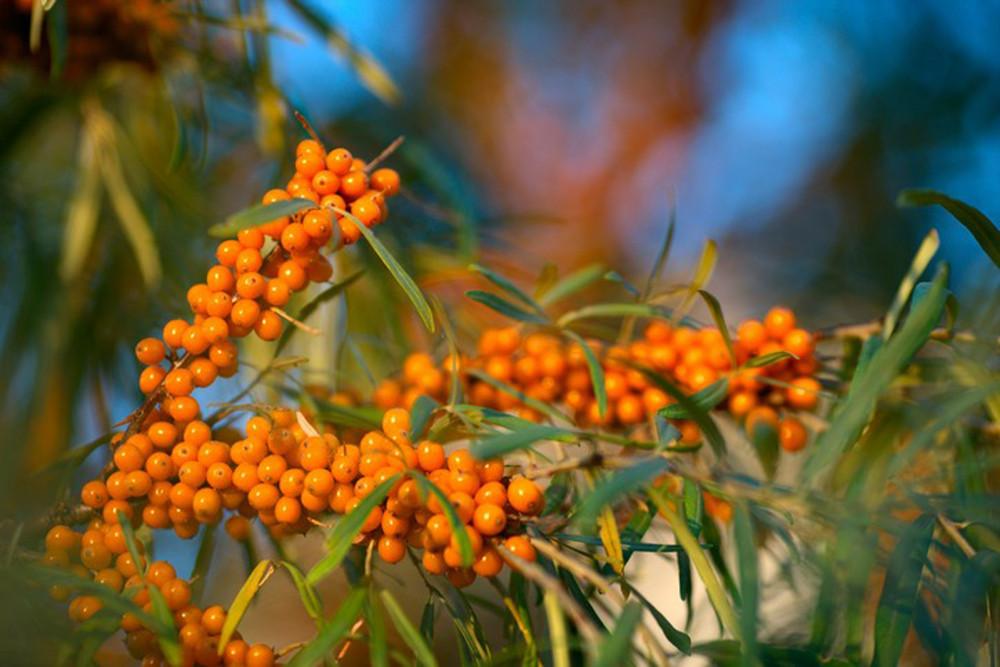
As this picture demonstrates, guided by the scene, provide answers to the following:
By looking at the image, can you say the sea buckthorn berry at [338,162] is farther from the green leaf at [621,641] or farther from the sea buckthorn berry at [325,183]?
the green leaf at [621,641]

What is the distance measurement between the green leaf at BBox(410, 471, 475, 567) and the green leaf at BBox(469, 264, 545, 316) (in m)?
0.14

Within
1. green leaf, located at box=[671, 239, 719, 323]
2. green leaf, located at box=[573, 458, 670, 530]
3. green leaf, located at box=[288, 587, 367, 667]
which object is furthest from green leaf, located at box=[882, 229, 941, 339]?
green leaf, located at box=[288, 587, 367, 667]

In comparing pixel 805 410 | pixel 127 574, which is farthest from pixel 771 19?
pixel 127 574

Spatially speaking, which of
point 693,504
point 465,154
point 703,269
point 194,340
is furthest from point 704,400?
point 465,154

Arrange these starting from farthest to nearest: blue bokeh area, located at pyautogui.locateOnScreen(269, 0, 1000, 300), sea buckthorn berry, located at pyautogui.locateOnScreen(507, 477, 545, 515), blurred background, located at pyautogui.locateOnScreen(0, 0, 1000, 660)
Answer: blue bokeh area, located at pyautogui.locateOnScreen(269, 0, 1000, 300)
blurred background, located at pyautogui.locateOnScreen(0, 0, 1000, 660)
sea buckthorn berry, located at pyautogui.locateOnScreen(507, 477, 545, 515)

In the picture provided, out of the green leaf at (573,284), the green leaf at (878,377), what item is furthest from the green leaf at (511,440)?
the green leaf at (573,284)

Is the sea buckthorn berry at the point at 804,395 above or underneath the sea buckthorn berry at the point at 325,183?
underneath

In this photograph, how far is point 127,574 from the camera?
381 millimetres

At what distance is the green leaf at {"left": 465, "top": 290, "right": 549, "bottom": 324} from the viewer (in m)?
0.44

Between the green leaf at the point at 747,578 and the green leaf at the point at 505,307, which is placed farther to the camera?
the green leaf at the point at 505,307

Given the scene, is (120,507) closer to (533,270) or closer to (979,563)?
(979,563)

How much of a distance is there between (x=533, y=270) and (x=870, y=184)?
3.02ft

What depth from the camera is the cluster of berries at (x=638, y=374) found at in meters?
0.54

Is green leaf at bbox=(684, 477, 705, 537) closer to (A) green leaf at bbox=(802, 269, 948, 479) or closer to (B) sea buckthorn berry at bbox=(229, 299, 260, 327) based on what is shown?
(A) green leaf at bbox=(802, 269, 948, 479)
